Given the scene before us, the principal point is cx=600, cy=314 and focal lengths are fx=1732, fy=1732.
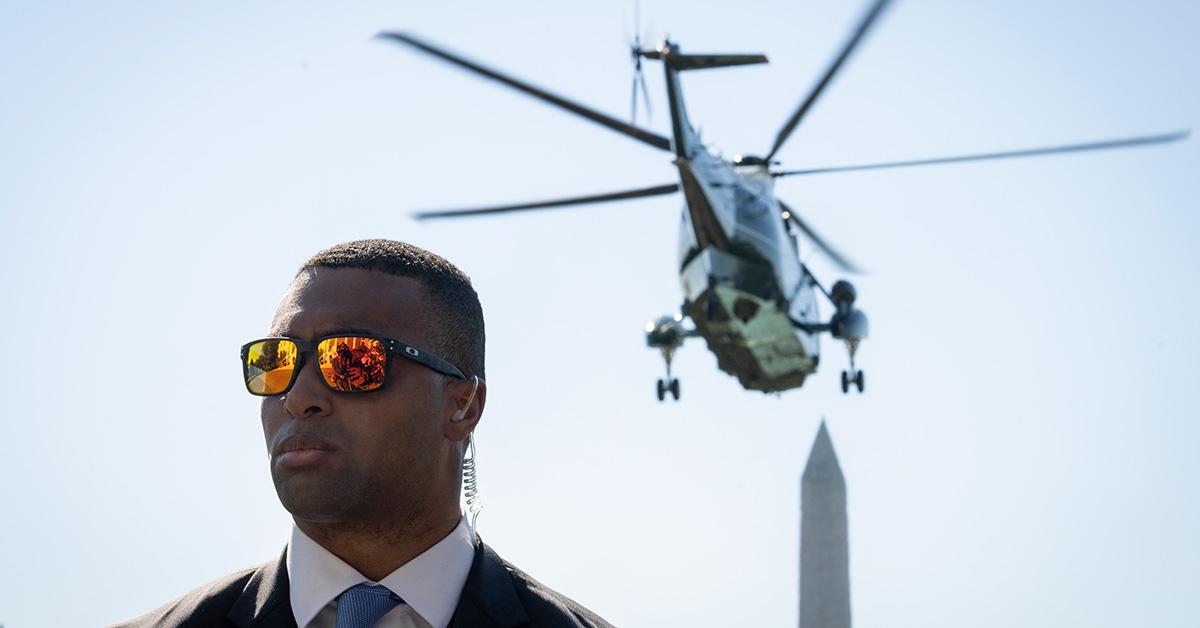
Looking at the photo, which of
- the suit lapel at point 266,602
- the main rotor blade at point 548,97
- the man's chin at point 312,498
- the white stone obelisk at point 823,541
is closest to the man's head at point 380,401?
the man's chin at point 312,498

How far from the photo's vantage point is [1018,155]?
22.0m

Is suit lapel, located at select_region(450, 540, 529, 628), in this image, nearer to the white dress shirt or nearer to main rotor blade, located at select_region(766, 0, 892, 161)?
the white dress shirt

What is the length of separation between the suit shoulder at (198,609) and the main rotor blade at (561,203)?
19.5 m

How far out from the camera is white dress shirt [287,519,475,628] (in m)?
3.18

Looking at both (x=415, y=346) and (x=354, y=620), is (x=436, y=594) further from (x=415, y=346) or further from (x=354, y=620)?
(x=415, y=346)

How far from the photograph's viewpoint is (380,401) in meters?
3.27

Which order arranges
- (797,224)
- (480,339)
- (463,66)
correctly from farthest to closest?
(797,224) < (463,66) < (480,339)

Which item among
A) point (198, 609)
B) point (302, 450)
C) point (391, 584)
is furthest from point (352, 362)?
point (198, 609)

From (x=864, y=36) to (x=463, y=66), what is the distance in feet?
15.5

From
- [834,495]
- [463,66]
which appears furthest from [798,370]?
[834,495]

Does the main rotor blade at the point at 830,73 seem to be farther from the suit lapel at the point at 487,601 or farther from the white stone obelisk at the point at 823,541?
the white stone obelisk at the point at 823,541

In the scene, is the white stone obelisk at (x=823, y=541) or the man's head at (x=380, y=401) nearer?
the man's head at (x=380, y=401)

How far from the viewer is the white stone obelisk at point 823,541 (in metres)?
54.4

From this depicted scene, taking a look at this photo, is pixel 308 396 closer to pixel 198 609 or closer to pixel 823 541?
pixel 198 609
